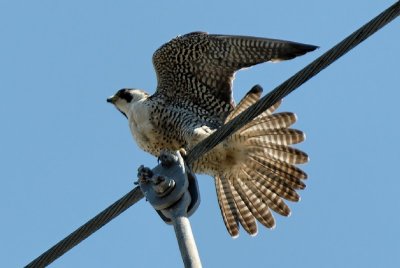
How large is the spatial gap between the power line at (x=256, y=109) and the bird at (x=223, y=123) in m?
A: 3.07

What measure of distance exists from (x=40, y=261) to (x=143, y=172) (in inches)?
32.0

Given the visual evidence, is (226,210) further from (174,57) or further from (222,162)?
(174,57)

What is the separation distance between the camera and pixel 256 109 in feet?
15.8

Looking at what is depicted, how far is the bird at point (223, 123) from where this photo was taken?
27.3 ft

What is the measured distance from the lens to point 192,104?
879cm

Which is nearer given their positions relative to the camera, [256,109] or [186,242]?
[186,242]

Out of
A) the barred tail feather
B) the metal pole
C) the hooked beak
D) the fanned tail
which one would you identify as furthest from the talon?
the hooked beak

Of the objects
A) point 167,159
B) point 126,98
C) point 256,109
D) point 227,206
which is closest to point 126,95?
point 126,98

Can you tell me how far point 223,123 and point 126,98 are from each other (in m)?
1.00

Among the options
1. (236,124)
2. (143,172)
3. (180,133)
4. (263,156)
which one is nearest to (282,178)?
(263,156)

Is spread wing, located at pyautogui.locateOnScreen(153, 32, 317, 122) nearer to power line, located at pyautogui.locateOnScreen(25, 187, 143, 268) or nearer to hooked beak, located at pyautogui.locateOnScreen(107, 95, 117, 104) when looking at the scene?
hooked beak, located at pyautogui.locateOnScreen(107, 95, 117, 104)

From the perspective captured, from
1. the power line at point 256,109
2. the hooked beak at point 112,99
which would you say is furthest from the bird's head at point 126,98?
the power line at point 256,109

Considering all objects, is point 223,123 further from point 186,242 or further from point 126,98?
point 186,242

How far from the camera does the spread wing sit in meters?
8.52
